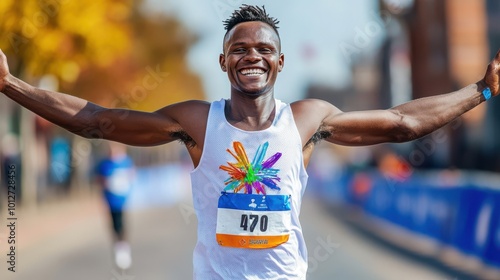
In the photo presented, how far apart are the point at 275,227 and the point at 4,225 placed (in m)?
14.2

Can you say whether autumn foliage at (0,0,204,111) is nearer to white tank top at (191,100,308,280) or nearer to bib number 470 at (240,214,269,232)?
white tank top at (191,100,308,280)

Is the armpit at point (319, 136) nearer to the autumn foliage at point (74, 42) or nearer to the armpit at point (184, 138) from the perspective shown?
the armpit at point (184, 138)

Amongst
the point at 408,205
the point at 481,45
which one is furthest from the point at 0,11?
the point at 481,45

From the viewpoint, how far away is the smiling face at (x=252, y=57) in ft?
12.5

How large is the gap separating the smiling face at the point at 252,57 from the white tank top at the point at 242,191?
0.59 feet

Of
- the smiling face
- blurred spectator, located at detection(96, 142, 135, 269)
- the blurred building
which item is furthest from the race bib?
the blurred building

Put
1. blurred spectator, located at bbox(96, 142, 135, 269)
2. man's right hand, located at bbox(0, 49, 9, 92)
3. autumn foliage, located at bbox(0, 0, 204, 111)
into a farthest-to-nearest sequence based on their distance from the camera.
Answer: autumn foliage, located at bbox(0, 0, 204, 111) < blurred spectator, located at bbox(96, 142, 135, 269) < man's right hand, located at bbox(0, 49, 9, 92)

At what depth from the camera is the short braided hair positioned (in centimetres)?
392

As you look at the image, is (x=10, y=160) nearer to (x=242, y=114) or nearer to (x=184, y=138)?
(x=184, y=138)

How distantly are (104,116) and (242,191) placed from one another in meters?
0.71

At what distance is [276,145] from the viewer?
12.5 feet

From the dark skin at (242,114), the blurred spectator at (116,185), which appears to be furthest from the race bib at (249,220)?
the blurred spectator at (116,185)

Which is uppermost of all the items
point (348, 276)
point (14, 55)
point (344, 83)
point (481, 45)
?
point (344, 83)

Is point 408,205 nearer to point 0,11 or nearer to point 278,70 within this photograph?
point 0,11
